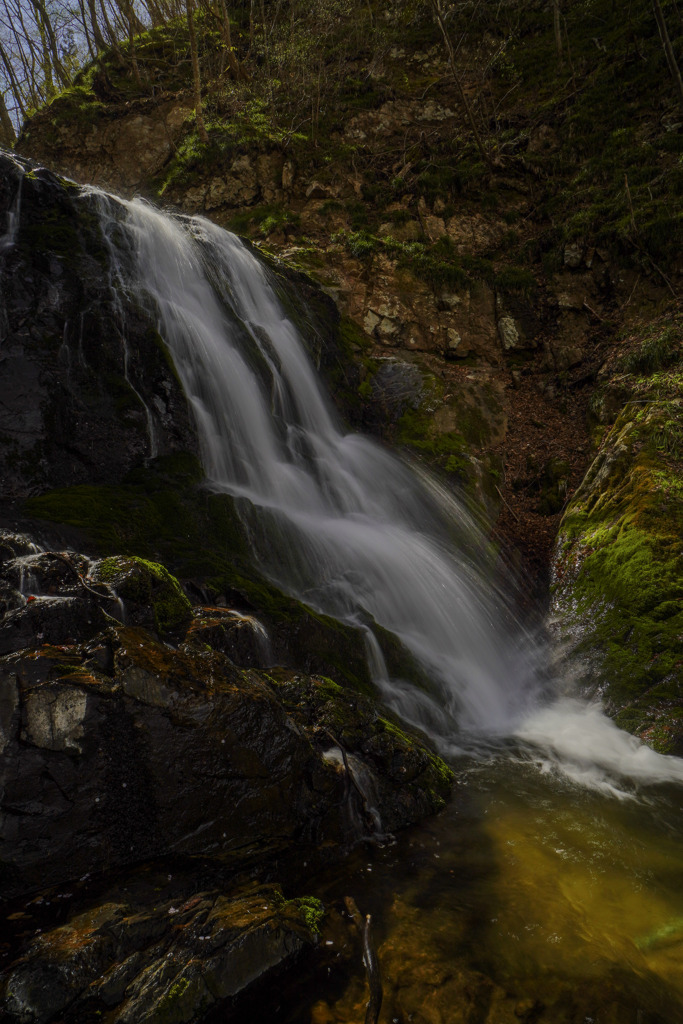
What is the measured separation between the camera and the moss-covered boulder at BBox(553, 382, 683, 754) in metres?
5.77

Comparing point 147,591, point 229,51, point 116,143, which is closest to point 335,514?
point 147,591

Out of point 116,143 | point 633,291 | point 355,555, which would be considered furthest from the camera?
point 116,143

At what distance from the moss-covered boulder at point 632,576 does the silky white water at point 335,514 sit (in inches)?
16.1

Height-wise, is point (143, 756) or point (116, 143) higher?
point (116, 143)

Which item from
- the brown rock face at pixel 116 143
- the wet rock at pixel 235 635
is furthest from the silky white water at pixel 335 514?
the brown rock face at pixel 116 143

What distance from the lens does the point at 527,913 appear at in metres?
2.96

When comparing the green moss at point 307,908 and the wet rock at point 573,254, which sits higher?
the wet rock at point 573,254

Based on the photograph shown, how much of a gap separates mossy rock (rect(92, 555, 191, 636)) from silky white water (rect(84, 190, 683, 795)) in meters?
1.93

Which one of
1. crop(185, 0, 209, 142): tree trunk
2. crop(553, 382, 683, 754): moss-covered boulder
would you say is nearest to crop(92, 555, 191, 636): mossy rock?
crop(553, 382, 683, 754): moss-covered boulder

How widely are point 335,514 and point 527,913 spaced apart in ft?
18.8

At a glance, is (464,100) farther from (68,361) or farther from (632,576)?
(632,576)

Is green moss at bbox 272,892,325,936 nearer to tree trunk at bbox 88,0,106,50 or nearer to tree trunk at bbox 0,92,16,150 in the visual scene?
tree trunk at bbox 88,0,106,50

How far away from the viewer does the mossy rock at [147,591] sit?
3.77 meters

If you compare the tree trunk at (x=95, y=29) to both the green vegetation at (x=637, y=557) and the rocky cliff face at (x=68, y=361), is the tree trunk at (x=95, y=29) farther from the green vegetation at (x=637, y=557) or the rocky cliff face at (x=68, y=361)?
the green vegetation at (x=637, y=557)
